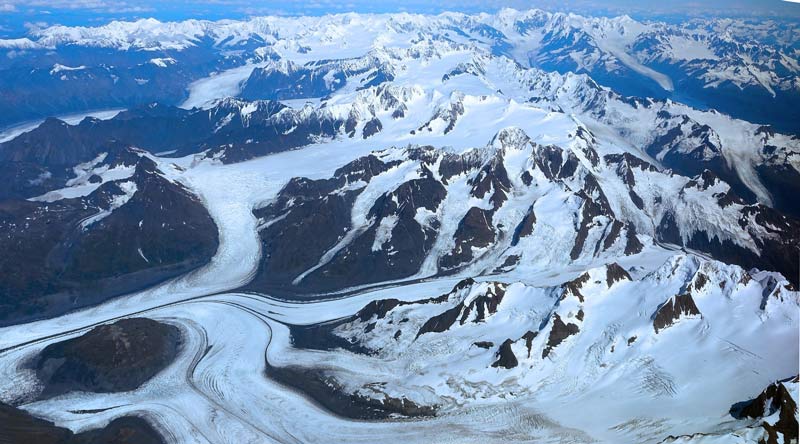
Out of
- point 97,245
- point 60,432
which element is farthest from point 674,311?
point 97,245

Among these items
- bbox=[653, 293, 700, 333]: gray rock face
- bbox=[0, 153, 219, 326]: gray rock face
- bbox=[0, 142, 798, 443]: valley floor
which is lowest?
bbox=[0, 142, 798, 443]: valley floor

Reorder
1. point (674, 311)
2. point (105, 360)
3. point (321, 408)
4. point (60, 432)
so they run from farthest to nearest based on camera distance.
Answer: point (105, 360)
point (674, 311)
point (321, 408)
point (60, 432)

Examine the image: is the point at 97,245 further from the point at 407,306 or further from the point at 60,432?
the point at 407,306

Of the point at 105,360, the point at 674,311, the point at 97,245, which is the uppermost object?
the point at 97,245

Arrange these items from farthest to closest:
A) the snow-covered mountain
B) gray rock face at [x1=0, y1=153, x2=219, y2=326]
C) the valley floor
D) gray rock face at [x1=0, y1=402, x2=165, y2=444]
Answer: gray rock face at [x1=0, y1=153, x2=219, y2=326] < the snow-covered mountain < the valley floor < gray rock face at [x1=0, y1=402, x2=165, y2=444]

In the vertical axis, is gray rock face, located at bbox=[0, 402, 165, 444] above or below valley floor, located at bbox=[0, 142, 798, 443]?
above

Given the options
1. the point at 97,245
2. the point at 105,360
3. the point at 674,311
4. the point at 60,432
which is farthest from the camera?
the point at 97,245

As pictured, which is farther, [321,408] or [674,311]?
[674,311]

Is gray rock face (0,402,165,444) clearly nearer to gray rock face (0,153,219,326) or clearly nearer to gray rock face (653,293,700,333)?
gray rock face (0,153,219,326)

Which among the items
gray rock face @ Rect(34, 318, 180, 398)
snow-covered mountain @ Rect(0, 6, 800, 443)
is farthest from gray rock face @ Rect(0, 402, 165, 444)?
gray rock face @ Rect(34, 318, 180, 398)

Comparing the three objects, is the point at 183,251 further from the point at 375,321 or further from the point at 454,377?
the point at 454,377

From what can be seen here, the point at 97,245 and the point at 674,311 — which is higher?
the point at 97,245

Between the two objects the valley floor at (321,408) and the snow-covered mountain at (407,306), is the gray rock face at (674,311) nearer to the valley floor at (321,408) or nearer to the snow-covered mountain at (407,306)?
the snow-covered mountain at (407,306)
